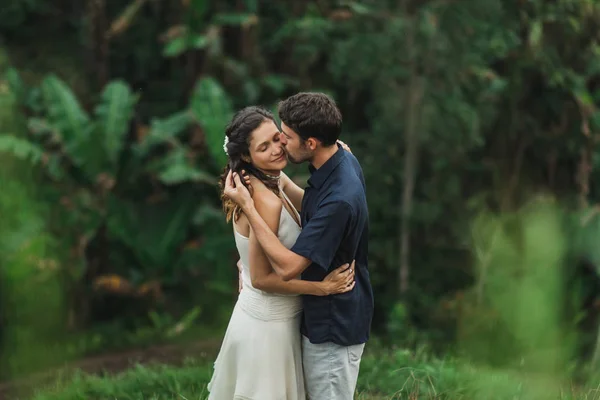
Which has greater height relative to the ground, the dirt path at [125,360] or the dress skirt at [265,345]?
the dress skirt at [265,345]

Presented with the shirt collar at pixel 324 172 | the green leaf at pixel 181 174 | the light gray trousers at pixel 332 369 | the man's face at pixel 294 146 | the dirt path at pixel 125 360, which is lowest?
the dirt path at pixel 125 360

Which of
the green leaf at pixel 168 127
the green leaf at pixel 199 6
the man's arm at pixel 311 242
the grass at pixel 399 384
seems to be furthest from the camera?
the green leaf at pixel 199 6

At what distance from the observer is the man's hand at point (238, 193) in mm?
3252

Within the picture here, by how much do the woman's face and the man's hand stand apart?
0.36 feet

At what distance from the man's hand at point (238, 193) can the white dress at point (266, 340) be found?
0.18 m

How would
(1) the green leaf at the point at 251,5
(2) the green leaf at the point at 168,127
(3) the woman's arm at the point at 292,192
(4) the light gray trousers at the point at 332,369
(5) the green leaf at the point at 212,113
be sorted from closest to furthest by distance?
(4) the light gray trousers at the point at 332,369 < (3) the woman's arm at the point at 292,192 < (5) the green leaf at the point at 212,113 < (2) the green leaf at the point at 168,127 < (1) the green leaf at the point at 251,5

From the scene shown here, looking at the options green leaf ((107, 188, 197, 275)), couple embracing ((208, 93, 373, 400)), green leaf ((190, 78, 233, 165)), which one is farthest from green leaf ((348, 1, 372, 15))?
couple embracing ((208, 93, 373, 400))

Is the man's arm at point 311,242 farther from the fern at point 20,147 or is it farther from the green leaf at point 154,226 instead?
the green leaf at point 154,226

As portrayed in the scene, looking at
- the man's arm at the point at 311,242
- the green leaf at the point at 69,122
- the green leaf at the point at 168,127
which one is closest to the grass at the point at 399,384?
the man's arm at the point at 311,242

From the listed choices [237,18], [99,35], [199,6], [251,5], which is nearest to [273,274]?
[237,18]

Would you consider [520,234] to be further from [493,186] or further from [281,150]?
[281,150]

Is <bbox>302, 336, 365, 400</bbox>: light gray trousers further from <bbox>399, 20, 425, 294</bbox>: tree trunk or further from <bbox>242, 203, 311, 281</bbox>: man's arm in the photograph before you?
<bbox>399, 20, 425, 294</bbox>: tree trunk

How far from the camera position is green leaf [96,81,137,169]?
27.6 feet

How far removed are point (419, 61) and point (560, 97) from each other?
2.00 meters
